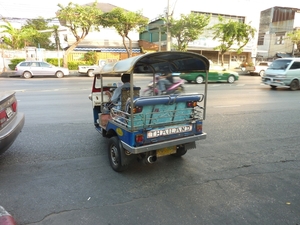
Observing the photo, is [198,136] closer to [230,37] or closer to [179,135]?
[179,135]

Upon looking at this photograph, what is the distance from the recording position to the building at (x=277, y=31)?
36094 mm

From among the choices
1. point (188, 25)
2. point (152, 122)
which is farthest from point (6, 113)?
point (188, 25)

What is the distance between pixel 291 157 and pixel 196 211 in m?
2.59

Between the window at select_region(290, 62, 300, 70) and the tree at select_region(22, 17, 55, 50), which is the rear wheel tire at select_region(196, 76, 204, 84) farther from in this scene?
the tree at select_region(22, 17, 55, 50)

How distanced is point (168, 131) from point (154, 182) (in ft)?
2.51

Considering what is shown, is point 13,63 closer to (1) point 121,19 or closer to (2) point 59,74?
(2) point 59,74

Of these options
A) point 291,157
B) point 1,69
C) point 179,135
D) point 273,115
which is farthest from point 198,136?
point 1,69

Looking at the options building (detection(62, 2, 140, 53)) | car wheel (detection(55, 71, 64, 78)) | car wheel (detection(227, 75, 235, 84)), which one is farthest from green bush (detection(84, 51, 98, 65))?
car wheel (detection(227, 75, 235, 84))

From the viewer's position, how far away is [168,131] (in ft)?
11.5

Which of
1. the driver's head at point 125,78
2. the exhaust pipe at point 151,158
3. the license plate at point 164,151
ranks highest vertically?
the driver's head at point 125,78

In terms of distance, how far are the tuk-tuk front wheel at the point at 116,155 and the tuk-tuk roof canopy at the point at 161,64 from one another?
107 centimetres

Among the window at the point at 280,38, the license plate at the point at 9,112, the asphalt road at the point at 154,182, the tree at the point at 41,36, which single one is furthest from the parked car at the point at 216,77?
the window at the point at 280,38

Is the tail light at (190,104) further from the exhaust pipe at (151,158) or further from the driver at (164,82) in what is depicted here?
the exhaust pipe at (151,158)

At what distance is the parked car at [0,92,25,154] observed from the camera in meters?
3.38
